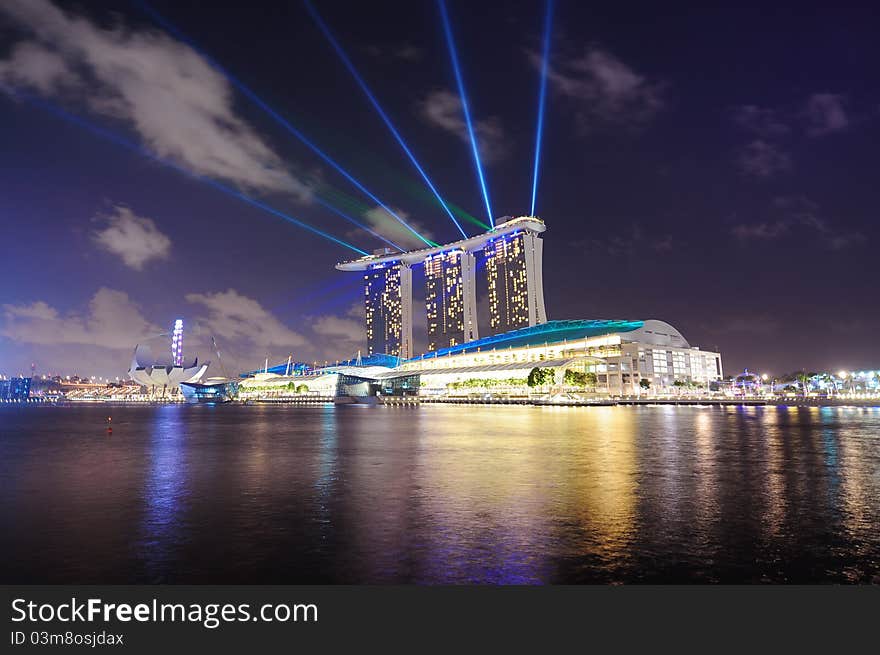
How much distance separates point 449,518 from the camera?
12.5m

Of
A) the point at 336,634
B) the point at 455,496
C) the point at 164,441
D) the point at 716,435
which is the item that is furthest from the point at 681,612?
the point at 164,441

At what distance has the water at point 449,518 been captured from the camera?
9.09m

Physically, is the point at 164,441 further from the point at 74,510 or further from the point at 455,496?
the point at 455,496

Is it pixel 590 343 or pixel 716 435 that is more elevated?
pixel 590 343

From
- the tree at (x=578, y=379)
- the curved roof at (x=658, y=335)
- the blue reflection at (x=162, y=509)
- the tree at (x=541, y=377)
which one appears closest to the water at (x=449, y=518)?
the blue reflection at (x=162, y=509)

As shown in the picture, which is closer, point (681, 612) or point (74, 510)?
point (681, 612)

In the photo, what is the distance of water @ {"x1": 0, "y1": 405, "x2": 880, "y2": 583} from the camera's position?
9.09 m

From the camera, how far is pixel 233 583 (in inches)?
336

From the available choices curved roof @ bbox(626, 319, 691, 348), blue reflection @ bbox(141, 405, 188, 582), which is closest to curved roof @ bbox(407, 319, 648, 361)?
curved roof @ bbox(626, 319, 691, 348)

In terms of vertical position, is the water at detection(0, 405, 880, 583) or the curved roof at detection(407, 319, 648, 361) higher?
the curved roof at detection(407, 319, 648, 361)

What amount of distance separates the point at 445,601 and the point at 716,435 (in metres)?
32.6

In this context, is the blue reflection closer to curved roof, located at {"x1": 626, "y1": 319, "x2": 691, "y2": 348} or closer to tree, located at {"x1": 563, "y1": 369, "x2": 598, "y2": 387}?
tree, located at {"x1": 563, "y1": 369, "x2": 598, "y2": 387}

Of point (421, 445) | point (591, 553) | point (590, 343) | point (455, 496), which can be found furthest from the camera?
point (590, 343)

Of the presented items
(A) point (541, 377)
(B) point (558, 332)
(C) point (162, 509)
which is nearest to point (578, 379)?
(A) point (541, 377)
